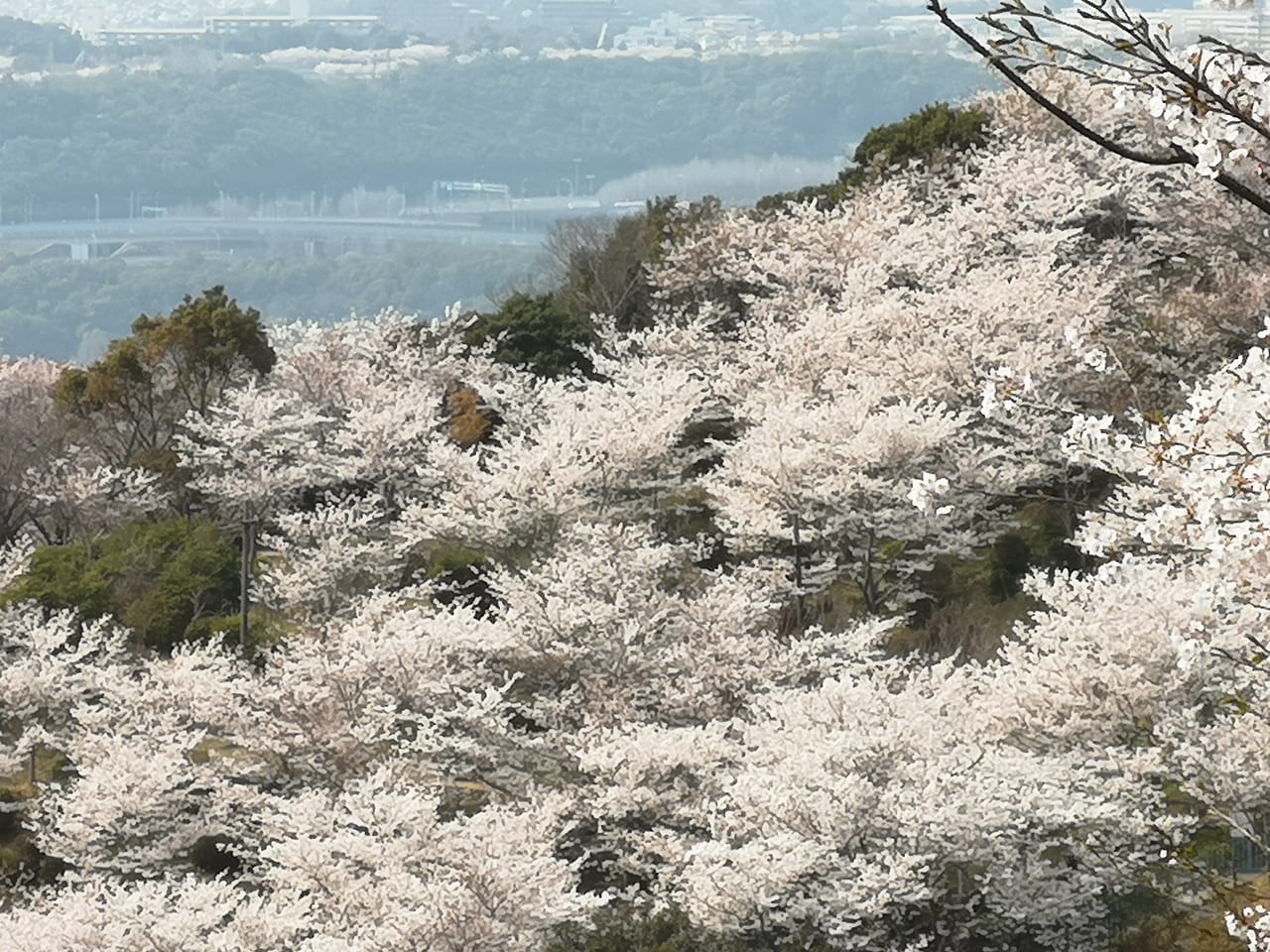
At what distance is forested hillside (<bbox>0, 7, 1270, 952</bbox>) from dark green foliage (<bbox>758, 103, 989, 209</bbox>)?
0.15 metres

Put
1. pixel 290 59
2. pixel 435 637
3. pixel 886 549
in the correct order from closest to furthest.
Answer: pixel 435 637
pixel 886 549
pixel 290 59

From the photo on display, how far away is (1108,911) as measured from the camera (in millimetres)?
15359

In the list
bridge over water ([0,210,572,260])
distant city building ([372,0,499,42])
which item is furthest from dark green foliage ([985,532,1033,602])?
distant city building ([372,0,499,42])

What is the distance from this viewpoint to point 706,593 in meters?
21.2

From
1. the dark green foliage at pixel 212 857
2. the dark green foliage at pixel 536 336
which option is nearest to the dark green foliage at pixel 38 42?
the dark green foliage at pixel 536 336

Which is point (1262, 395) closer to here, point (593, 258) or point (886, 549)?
point (886, 549)

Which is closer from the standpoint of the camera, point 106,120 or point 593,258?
point 593,258

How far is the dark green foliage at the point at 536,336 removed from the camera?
33438 millimetres

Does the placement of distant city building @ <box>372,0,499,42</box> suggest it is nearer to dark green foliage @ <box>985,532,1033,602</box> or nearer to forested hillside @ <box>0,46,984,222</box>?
forested hillside @ <box>0,46,984,222</box>

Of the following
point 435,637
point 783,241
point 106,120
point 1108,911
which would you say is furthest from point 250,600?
point 106,120

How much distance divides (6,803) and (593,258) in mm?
19686

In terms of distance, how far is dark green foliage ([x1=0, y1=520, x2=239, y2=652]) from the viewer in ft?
82.9

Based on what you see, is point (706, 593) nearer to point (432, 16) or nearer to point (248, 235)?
point (248, 235)

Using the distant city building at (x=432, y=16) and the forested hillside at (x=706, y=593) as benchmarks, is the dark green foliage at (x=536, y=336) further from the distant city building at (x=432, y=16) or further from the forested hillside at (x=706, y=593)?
the distant city building at (x=432, y=16)
